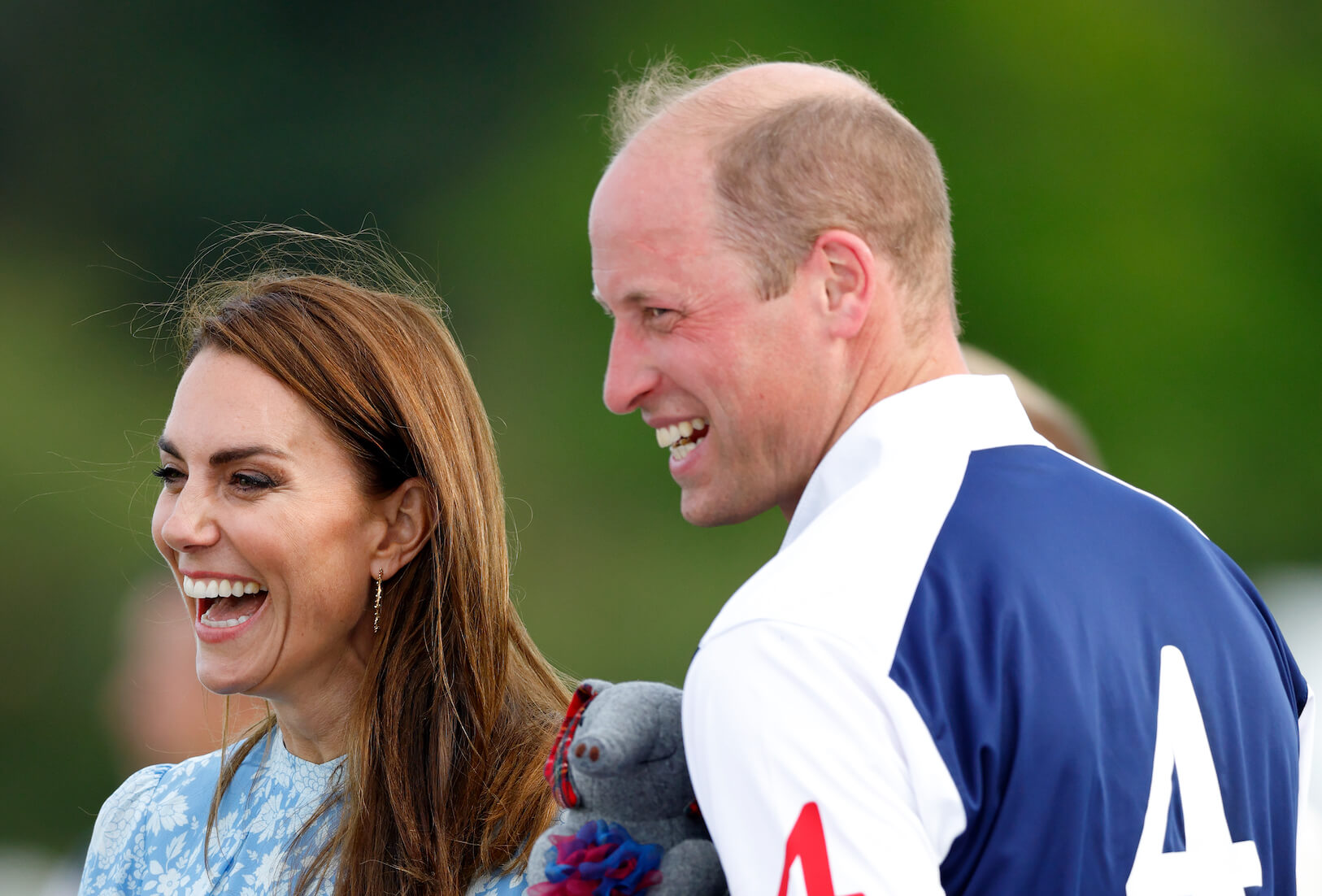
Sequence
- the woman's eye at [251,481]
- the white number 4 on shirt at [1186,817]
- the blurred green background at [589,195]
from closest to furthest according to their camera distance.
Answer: the white number 4 on shirt at [1186,817] → the woman's eye at [251,481] → the blurred green background at [589,195]

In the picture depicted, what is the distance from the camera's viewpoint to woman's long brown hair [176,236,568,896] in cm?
193

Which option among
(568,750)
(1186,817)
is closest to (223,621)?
(568,750)

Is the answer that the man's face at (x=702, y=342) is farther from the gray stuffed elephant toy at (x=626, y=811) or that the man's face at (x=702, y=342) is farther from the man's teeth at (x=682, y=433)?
the gray stuffed elephant toy at (x=626, y=811)

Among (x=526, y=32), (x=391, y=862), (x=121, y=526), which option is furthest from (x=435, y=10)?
(x=391, y=862)

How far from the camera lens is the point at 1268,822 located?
124cm

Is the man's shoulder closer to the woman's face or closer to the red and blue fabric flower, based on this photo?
the red and blue fabric flower

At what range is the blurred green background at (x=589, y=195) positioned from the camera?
635 cm

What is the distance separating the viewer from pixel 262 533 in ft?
6.56

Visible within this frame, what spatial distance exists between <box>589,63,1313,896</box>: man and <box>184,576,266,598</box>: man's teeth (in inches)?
34.7

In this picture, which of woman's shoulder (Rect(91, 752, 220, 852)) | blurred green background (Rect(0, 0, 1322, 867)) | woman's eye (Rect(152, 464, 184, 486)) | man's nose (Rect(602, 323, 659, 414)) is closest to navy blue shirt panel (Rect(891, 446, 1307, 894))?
man's nose (Rect(602, 323, 659, 414))

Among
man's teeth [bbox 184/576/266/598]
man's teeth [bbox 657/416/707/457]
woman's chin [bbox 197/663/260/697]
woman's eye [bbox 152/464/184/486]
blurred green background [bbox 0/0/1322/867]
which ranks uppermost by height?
blurred green background [bbox 0/0/1322/867]

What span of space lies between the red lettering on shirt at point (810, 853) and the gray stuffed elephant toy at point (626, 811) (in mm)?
258

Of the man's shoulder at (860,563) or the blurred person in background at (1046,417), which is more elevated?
the blurred person in background at (1046,417)

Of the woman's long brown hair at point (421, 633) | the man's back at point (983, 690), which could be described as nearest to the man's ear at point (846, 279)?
the man's back at point (983, 690)
